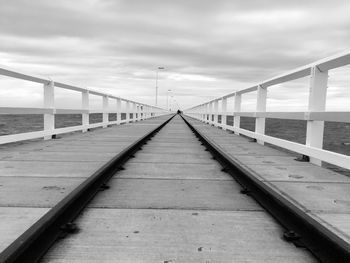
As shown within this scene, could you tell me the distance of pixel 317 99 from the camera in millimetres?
6262

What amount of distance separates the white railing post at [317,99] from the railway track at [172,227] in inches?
76.1

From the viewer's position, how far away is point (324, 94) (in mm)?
6273

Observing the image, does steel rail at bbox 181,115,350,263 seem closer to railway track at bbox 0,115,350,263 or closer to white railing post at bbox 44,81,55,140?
railway track at bbox 0,115,350,263

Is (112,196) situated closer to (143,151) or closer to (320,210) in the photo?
(320,210)

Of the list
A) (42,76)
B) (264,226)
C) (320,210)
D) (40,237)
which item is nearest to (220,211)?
(264,226)

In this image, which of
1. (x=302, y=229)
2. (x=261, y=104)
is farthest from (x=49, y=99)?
(x=302, y=229)

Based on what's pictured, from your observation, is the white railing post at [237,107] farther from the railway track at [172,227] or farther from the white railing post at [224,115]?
the railway track at [172,227]

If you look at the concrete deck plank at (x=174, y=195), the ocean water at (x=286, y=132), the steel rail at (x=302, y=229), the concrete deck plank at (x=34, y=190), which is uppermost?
the steel rail at (x=302, y=229)

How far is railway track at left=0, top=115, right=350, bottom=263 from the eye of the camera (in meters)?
2.58

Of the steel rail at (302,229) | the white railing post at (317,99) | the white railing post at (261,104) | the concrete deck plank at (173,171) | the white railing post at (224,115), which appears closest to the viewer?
the steel rail at (302,229)

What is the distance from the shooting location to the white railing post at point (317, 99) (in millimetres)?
6230

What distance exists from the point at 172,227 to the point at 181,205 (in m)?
0.66

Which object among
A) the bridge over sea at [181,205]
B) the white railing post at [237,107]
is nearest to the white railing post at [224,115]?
the white railing post at [237,107]

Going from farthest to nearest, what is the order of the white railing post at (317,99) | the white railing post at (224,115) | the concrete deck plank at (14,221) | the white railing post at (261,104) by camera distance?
the white railing post at (224,115), the white railing post at (261,104), the white railing post at (317,99), the concrete deck plank at (14,221)
